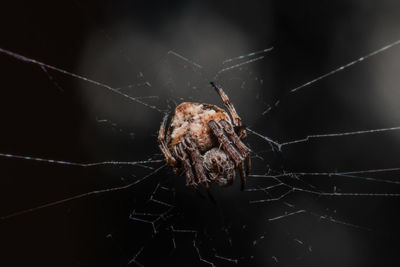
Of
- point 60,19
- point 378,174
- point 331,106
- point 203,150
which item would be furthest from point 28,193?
point 378,174

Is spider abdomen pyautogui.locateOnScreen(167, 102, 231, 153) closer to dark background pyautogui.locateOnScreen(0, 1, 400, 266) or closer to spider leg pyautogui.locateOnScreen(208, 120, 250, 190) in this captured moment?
spider leg pyautogui.locateOnScreen(208, 120, 250, 190)

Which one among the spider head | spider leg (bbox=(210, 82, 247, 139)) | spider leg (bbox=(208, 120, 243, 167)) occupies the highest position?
spider leg (bbox=(210, 82, 247, 139))

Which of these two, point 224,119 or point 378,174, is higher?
point 224,119

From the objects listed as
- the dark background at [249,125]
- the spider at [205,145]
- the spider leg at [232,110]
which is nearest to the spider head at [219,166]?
the spider at [205,145]

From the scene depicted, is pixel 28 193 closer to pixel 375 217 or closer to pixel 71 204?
pixel 71 204

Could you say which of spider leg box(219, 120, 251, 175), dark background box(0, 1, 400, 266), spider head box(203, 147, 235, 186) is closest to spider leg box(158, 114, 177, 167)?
spider head box(203, 147, 235, 186)

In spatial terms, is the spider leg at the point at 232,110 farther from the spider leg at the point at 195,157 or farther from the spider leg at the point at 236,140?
the spider leg at the point at 195,157
